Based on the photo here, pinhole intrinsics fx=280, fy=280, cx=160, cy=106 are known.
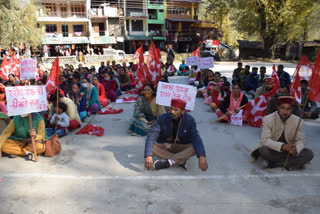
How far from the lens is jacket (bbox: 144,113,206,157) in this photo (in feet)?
13.1

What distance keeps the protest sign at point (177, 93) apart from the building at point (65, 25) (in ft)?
101

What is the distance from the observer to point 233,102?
21.9 ft

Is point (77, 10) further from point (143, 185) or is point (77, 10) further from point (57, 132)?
point (143, 185)

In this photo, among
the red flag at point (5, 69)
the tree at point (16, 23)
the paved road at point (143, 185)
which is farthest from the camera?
the tree at point (16, 23)

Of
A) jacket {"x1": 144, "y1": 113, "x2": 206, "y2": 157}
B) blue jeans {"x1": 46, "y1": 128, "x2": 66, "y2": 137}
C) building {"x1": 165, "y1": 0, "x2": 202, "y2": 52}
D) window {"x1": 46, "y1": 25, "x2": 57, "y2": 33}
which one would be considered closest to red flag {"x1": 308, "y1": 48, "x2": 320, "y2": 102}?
jacket {"x1": 144, "y1": 113, "x2": 206, "y2": 157}

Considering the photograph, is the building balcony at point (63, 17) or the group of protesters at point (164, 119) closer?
the group of protesters at point (164, 119)

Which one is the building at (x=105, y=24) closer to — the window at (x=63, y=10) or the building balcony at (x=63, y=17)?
the building balcony at (x=63, y=17)

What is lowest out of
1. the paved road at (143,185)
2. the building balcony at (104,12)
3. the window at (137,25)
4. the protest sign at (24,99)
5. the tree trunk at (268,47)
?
the paved road at (143,185)

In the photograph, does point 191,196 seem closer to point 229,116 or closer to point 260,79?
point 229,116

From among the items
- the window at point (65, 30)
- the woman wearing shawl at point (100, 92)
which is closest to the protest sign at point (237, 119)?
the woman wearing shawl at point (100, 92)

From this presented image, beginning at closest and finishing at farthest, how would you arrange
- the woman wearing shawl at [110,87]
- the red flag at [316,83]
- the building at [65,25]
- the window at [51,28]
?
the red flag at [316,83] → the woman wearing shawl at [110,87] → the building at [65,25] → the window at [51,28]

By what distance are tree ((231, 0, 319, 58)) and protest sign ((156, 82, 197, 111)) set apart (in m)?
25.0

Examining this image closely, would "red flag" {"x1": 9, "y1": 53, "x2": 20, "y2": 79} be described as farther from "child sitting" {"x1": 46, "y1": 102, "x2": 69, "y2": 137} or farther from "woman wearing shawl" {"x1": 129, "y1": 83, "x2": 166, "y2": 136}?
"woman wearing shawl" {"x1": 129, "y1": 83, "x2": 166, "y2": 136}

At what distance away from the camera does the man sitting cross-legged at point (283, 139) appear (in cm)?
385
